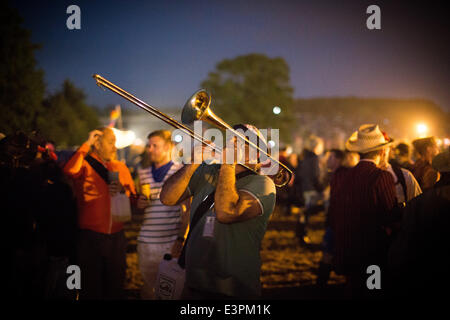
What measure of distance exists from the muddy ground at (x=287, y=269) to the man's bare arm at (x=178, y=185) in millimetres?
2937

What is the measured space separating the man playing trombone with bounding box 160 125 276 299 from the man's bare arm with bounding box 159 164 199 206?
24 cm

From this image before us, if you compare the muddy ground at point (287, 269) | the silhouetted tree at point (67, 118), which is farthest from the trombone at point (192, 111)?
the silhouetted tree at point (67, 118)

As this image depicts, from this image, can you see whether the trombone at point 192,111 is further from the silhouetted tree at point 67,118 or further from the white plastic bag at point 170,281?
the silhouetted tree at point 67,118

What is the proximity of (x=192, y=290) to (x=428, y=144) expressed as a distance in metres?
4.09

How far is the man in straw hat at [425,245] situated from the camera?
2457 mm

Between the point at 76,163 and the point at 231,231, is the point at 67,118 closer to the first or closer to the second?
the point at 76,163

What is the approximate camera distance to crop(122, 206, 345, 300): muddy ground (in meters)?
5.10

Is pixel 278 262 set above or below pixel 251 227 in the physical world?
below

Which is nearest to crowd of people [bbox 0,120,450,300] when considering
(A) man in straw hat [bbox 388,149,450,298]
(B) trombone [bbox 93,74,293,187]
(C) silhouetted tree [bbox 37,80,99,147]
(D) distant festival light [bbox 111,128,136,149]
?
(A) man in straw hat [bbox 388,149,450,298]

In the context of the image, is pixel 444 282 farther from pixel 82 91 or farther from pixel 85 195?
pixel 82 91

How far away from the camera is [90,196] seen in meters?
3.87

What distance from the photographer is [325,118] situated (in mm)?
115500

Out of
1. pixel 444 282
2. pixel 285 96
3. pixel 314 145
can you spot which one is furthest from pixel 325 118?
pixel 444 282

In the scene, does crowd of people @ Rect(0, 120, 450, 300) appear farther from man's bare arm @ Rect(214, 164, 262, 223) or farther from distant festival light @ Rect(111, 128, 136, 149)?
distant festival light @ Rect(111, 128, 136, 149)
